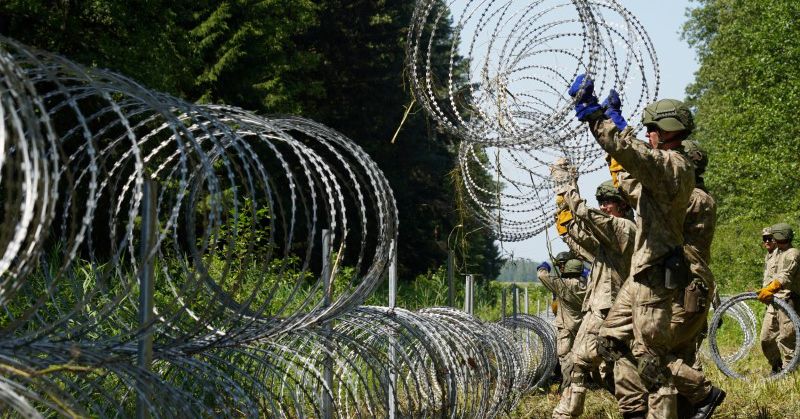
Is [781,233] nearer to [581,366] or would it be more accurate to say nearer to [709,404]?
[581,366]

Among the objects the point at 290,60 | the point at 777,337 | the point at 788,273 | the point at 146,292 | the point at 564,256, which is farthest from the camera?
the point at 290,60

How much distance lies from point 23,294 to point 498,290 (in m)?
25.3

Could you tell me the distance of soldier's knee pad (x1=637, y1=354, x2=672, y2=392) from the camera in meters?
6.45

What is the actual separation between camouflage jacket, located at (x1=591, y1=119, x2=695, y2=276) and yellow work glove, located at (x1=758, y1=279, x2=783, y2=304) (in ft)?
21.4

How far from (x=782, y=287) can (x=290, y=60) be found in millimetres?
18368

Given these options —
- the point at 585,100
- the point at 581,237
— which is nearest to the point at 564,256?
the point at 581,237

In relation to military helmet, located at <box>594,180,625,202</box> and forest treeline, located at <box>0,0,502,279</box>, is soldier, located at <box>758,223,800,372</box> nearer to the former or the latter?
forest treeline, located at <box>0,0,502,279</box>

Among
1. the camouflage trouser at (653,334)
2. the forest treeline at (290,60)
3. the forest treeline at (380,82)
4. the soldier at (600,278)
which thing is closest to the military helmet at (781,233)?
the forest treeline at (290,60)

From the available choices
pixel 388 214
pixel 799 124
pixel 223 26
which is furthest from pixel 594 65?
pixel 799 124

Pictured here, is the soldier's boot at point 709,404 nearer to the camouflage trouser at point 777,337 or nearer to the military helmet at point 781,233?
the camouflage trouser at point 777,337

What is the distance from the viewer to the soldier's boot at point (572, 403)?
8.38 m

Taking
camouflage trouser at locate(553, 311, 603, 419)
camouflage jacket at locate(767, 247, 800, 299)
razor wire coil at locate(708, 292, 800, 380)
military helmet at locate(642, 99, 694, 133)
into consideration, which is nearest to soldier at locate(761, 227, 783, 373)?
camouflage jacket at locate(767, 247, 800, 299)

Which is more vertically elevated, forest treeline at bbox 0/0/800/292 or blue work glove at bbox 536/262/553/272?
forest treeline at bbox 0/0/800/292

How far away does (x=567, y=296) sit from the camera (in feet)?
37.3
